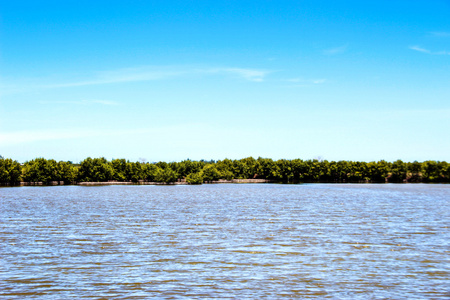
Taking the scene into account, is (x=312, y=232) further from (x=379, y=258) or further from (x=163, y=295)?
(x=163, y=295)

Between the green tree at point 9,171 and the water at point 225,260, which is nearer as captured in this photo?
the water at point 225,260

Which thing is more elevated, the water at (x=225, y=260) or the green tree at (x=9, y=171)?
the green tree at (x=9, y=171)

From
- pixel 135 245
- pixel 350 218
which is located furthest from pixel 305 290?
pixel 350 218

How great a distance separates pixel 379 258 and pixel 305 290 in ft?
30.3

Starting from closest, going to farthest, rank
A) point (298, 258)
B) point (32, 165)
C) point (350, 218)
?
point (298, 258), point (350, 218), point (32, 165)

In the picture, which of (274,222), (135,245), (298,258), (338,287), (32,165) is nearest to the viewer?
(338,287)

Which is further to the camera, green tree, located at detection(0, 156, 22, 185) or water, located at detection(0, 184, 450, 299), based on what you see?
green tree, located at detection(0, 156, 22, 185)

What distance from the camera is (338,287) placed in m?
19.9

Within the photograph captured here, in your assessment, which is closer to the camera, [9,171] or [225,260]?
[225,260]

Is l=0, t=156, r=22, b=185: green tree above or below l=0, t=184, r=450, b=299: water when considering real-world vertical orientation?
above

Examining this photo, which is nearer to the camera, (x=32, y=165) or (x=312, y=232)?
(x=312, y=232)

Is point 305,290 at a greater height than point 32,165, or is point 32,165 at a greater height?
point 32,165

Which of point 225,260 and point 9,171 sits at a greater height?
point 9,171

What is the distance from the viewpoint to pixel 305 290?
19422 mm
